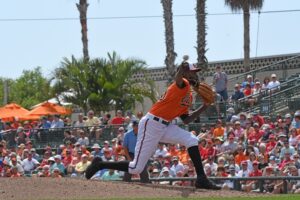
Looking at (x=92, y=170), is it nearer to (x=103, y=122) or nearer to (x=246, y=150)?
(x=246, y=150)

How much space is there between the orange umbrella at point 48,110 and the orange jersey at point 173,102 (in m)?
20.1

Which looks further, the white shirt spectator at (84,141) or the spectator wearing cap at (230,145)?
the white shirt spectator at (84,141)

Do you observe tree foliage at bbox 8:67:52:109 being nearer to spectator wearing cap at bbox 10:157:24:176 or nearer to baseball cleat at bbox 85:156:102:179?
spectator wearing cap at bbox 10:157:24:176

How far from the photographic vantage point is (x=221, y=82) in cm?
2491

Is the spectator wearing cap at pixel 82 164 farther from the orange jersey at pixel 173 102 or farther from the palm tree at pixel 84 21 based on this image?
the palm tree at pixel 84 21

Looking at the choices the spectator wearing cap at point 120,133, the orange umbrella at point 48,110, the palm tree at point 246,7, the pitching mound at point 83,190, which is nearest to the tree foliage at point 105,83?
the orange umbrella at point 48,110

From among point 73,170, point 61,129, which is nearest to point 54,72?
point 61,129

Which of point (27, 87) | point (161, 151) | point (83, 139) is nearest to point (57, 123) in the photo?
point (83, 139)

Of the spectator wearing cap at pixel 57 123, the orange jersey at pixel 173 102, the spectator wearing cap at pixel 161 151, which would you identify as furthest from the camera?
the spectator wearing cap at pixel 57 123

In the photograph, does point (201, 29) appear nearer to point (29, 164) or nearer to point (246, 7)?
point (246, 7)

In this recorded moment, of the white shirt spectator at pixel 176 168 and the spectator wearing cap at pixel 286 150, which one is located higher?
the spectator wearing cap at pixel 286 150

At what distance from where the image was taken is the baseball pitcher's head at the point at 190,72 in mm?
12133

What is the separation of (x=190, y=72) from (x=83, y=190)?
2.44 metres

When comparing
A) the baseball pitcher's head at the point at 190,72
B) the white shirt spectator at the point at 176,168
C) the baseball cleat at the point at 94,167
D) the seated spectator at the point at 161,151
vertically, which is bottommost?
the white shirt spectator at the point at 176,168
